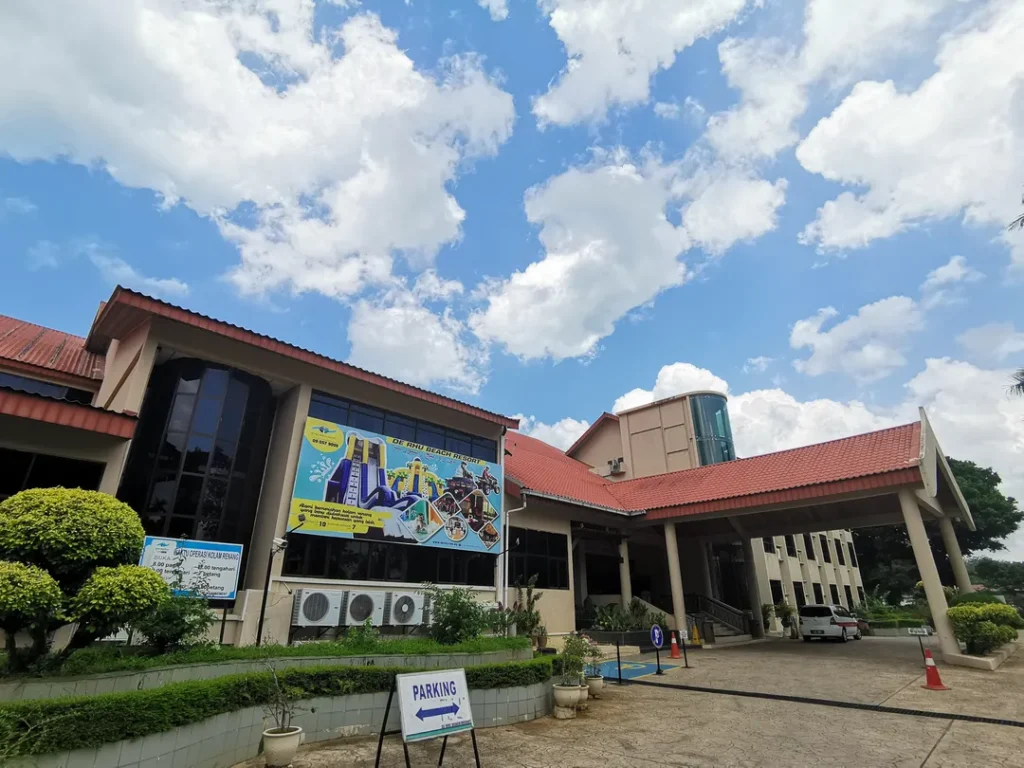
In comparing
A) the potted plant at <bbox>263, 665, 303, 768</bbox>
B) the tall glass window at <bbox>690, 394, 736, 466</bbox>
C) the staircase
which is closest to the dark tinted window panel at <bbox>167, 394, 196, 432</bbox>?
the potted plant at <bbox>263, 665, 303, 768</bbox>

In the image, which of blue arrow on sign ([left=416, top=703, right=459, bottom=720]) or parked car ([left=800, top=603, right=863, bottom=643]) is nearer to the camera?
blue arrow on sign ([left=416, top=703, right=459, bottom=720])

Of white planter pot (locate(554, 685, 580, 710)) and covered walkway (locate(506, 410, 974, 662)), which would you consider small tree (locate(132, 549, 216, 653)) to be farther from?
covered walkway (locate(506, 410, 974, 662))

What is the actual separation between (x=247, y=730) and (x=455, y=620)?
421cm

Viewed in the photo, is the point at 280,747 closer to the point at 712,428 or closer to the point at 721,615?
the point at 721,615

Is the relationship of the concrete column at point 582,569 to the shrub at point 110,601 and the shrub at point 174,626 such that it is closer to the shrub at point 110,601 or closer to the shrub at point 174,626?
the shrub at point 174,626

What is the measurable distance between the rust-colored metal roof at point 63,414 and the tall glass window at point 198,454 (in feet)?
4.28

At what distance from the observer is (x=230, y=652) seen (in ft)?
24.2

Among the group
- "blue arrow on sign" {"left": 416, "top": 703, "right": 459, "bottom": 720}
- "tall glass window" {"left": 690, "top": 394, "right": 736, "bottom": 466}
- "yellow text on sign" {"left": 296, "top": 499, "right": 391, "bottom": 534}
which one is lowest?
"blue arrow on sign" {"left": 416, "top": 703, "right": 459, "bottom": 720}

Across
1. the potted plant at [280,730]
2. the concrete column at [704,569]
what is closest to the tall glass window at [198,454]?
the potted plant at [280,730]

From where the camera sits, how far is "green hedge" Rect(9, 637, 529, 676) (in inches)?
232

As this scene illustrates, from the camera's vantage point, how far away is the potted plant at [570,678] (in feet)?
28.7

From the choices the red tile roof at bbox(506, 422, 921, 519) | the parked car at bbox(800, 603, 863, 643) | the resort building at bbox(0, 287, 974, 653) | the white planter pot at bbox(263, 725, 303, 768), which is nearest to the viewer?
the white planter pot at bbox(263, 725, 303, 768)

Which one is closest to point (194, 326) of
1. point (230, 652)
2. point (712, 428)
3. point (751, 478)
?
point (230, 652)

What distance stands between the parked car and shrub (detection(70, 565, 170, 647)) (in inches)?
924
